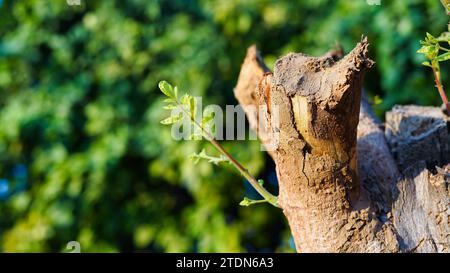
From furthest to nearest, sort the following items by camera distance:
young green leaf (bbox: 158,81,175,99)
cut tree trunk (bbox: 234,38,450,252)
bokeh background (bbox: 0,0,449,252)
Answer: bokeh background (bbox: 0,0,449,252) → young green leaf (bbox: 158,81,175,99) → cut tree trunk (bbox: 234,38,450,252)

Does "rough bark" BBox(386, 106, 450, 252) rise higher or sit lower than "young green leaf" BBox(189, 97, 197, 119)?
lower

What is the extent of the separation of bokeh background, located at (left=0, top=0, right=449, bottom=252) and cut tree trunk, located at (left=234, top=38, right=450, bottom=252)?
141 centimetres

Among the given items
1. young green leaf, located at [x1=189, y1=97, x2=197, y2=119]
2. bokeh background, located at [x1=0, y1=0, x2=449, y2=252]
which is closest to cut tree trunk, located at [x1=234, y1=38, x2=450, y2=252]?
young green leaf, located at [x1=189, y1=97, x2=197, y2=119]

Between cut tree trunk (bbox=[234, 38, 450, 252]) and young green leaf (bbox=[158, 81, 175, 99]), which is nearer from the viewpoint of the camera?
cut tree trunk (bbox=[234, 38, 450, 252])

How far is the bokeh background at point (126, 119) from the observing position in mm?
2518

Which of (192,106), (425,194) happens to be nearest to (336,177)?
(425,194)

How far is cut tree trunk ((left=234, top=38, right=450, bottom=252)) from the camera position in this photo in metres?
0.91

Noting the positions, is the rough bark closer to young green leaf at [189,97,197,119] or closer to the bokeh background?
young green leaf at [189,97,197,119]

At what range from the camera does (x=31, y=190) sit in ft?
9.05

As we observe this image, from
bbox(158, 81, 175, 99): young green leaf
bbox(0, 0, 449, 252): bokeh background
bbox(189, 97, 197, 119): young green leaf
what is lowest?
bbox(189, 97, 197, 119): young green leaf

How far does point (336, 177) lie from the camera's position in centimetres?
97

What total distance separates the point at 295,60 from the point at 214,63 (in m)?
1.59

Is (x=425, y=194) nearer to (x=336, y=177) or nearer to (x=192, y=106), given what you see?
(x=336, y=177)

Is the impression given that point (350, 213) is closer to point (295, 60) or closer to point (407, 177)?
point (407, 177)
